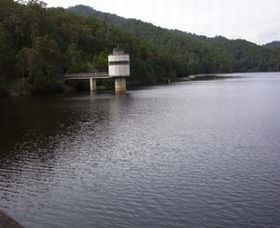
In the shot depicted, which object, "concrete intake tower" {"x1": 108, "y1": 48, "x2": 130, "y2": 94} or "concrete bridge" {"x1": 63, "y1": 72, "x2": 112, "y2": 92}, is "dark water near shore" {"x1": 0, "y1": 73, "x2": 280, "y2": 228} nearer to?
"concrete intake tower" {"x1": 108, "y1": 48, "x2": 130, "y2": 94}

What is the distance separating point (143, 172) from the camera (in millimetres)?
37938

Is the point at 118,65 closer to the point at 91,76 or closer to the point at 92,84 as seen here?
the point at 91,76

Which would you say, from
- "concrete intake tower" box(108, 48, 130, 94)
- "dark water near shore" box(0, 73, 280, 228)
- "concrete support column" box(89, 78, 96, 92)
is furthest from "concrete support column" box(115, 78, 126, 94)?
"dark water near shore" box(0, 73, 280, 228)

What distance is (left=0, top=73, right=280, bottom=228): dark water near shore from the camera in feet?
91.6

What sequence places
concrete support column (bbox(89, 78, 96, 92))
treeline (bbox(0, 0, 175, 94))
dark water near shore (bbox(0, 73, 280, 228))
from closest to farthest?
dark water near shore (bbox(0, 73, 280, 228)) < treeline (bbox(0, 0, 175, 94)) < concrete support column (bbox(89, 78, 96, 92))

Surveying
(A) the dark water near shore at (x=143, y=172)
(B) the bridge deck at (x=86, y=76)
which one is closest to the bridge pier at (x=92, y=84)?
(B) the bridge deck at (x=86, y=76)

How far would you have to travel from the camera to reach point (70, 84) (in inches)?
6245

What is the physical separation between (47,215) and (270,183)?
1620cm

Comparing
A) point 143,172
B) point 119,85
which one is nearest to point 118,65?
point 119,85

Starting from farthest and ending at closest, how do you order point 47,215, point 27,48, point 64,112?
point 27,48, point 64,112, point 47,215

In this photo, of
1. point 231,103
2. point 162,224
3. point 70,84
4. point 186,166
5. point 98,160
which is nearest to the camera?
point 162,224

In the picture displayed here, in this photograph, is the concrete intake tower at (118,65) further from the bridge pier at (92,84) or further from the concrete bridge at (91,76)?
the bridge pier at (92,84)

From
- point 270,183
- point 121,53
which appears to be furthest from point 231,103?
point 270,183

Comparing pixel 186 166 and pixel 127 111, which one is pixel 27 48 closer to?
pixel 127 111
